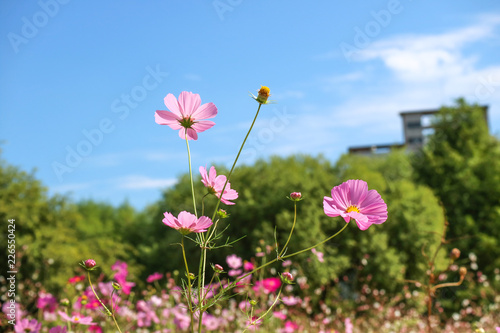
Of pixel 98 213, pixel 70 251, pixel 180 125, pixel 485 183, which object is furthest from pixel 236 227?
pixel 98 213

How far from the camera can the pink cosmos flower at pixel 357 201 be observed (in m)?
1.14

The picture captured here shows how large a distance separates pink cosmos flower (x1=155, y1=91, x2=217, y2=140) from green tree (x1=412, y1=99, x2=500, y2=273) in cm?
980

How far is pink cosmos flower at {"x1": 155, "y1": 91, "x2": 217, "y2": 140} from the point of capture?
3.96ft

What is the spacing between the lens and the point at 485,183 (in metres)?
10.8

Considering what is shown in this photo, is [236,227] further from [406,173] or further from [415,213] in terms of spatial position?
[406,173]

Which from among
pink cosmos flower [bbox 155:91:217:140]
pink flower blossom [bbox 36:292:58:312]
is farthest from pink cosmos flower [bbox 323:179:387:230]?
pink flower blossom [bbox 36:292:58:312]

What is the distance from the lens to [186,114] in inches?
48.4

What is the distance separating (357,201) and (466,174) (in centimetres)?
1088

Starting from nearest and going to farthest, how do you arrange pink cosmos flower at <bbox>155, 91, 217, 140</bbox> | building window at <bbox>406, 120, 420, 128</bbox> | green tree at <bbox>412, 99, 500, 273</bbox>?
1. pink cosmos flower at <bbox>155, 91, 217, 140</bbox>
2. green tree at <bbox>412, 99, 500, 273</bbox>
3. building window at <bbox>406, 120, 420, 128</bbox>

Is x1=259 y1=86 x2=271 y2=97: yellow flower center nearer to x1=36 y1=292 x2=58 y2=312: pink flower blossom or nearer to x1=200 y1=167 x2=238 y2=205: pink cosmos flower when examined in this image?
x1=200 y1=167 x2=238 y2=205: pink cosmos flower

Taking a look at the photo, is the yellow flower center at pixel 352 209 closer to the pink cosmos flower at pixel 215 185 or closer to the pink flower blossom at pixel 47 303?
the pink cosmos flower at pixel 215 185

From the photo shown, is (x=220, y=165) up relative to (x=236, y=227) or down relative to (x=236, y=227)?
up

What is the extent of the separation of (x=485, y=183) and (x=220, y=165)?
5.97m

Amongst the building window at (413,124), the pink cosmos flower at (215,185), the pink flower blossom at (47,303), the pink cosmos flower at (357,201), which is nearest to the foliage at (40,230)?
the pink flower blossom at (47,303)
